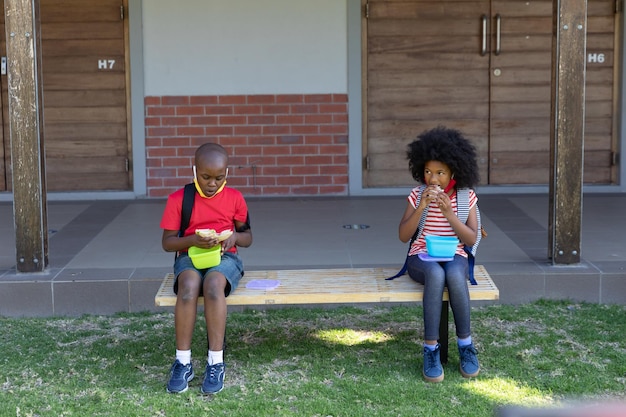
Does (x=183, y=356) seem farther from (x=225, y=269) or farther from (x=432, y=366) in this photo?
(x=432, y=366)

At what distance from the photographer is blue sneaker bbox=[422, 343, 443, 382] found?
4.28m

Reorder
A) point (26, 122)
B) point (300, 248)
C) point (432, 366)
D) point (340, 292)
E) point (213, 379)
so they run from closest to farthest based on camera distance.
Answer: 1. point (213, 379)
2. point (432, 366)
3. point (340, 292)
4. point (26, 122)
5. point (300, 248)

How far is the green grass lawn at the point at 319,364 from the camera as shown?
13.3 feet

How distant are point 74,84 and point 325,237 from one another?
3.37 m

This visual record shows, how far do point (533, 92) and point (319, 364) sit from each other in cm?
531

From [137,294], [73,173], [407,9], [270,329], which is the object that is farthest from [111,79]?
[270,329]

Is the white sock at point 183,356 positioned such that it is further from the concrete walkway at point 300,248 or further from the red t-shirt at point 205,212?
the concrete walkway at point 300,248

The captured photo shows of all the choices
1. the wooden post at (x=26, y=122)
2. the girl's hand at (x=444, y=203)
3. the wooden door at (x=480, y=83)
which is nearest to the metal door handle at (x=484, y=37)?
the wooden door at (x=480, y=83)

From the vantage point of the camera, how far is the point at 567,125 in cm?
563

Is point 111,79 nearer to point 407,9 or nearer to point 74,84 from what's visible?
point 74,84

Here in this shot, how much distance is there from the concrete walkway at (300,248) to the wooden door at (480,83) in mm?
463

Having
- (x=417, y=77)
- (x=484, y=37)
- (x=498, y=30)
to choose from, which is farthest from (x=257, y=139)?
(x=498, y=30)

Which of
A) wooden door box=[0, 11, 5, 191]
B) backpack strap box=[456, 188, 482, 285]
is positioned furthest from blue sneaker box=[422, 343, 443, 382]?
wooden door box=[0, 11, 5, 191]

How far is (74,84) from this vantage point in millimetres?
8859
